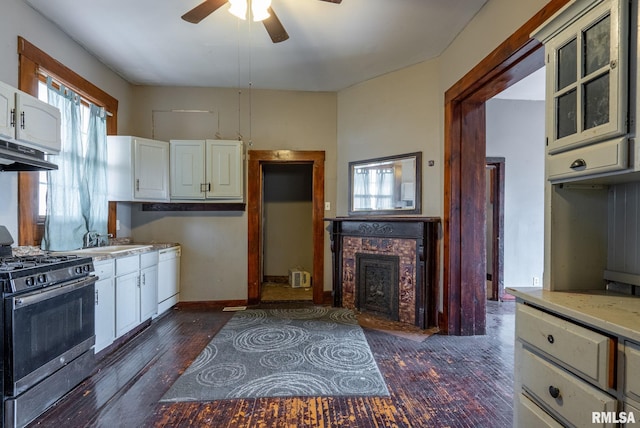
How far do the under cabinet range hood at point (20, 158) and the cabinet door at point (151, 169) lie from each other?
1322 mm

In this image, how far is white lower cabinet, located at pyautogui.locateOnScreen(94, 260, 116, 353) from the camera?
2521mm

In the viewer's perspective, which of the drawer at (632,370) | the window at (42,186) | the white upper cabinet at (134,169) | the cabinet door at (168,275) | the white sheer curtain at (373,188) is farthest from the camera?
the white sheer curtain at (373,188)

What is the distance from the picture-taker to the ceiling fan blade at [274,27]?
7.45ft

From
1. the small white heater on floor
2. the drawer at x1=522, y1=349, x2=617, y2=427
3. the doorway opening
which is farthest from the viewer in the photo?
the doorway opening

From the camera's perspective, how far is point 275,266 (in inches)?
236

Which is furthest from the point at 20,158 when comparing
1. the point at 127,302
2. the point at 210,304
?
the point at 210,304

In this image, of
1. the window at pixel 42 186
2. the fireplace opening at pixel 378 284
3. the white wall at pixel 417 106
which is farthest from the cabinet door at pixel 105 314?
the white wall at pixel 417 106

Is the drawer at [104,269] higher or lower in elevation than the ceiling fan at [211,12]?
lower

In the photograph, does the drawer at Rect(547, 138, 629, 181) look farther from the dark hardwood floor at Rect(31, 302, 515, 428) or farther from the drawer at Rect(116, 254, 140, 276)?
the drawer at Rect(116, 254, 140, 276)

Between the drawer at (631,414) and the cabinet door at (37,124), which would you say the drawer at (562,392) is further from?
the cabinet door at (37,124)

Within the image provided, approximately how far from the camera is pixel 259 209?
4.33 meters

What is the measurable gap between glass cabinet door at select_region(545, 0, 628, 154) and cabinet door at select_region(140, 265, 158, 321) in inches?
146

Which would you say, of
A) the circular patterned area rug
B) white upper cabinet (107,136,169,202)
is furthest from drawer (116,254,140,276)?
the circular patterned area rug

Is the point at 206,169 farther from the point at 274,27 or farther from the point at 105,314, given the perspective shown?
the point at 274,27
